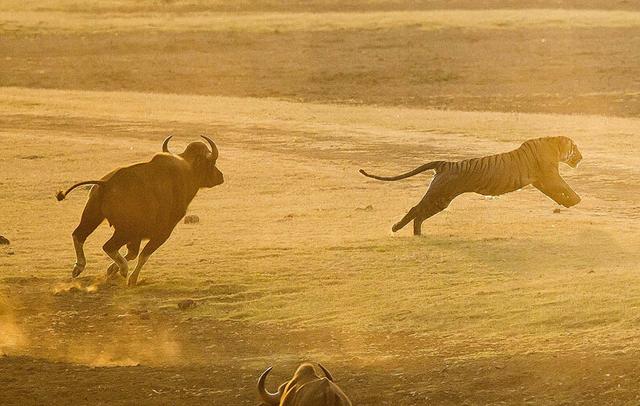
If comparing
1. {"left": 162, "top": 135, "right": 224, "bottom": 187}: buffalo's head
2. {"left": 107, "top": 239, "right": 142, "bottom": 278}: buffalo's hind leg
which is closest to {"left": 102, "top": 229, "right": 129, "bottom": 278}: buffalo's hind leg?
{"left": 107, "top": 239, "right": 142, "bottom": 278}: buffalo's hind leg

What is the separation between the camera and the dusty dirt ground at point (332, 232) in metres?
12.0

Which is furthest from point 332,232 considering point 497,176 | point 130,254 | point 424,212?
point 130,254

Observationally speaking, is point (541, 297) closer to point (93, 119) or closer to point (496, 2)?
point (93, 119)

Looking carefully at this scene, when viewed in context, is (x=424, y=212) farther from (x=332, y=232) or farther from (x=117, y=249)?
(x=117, y=249)

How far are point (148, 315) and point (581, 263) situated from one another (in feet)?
12.9

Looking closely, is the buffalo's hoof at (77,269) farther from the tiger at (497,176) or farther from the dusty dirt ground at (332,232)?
the tiger at (497,176)

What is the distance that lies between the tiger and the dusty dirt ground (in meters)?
0.32

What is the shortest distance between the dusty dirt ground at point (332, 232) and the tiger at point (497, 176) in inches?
12.7

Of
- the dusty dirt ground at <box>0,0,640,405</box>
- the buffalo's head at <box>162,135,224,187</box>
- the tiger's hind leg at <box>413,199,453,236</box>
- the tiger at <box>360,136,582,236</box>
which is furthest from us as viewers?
the tiger at <box>360,136,582,236</box>

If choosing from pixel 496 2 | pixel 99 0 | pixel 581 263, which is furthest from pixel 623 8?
pixel 581 263

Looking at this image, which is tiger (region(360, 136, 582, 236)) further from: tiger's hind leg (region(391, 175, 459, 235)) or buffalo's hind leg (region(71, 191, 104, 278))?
buffalo's hind leg (region(71, 191, 104, 278))

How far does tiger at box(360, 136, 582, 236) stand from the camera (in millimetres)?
17281

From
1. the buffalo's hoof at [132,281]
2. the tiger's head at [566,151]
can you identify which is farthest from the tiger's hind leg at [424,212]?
the buffalo's hoof at [132,281]

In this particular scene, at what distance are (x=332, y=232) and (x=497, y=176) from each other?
5.81 feet
